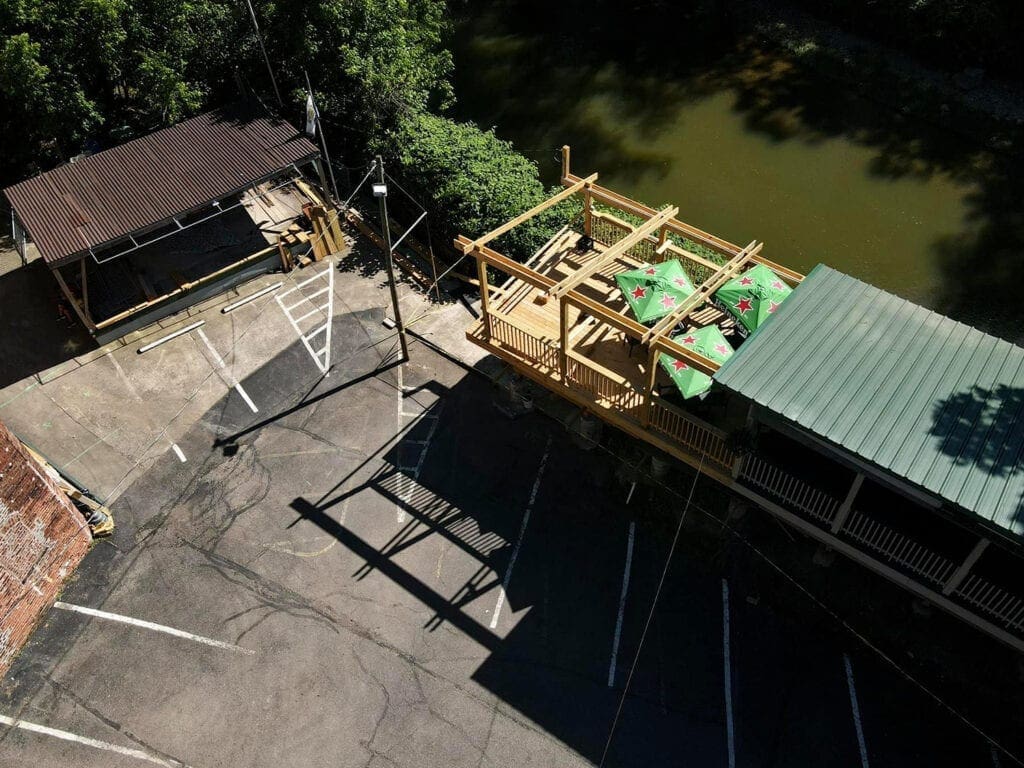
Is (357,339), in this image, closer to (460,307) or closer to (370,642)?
(460,307)

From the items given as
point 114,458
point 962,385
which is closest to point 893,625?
point 962,385

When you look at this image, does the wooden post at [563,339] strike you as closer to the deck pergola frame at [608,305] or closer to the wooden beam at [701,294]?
the deck pergola frame at [608,305]

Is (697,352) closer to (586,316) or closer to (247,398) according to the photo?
(586,316)

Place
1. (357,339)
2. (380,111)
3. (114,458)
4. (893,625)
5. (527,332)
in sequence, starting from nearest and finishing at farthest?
(893,625) < (527,332) < (114,458) < (357,339) < (380,111)

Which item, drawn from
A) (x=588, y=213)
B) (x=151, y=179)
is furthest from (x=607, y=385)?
(x=151, y=179)

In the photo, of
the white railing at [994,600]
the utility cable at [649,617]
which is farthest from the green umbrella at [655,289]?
the white railing at [994,600]

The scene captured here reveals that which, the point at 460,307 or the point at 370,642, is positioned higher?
the point at 460,307
